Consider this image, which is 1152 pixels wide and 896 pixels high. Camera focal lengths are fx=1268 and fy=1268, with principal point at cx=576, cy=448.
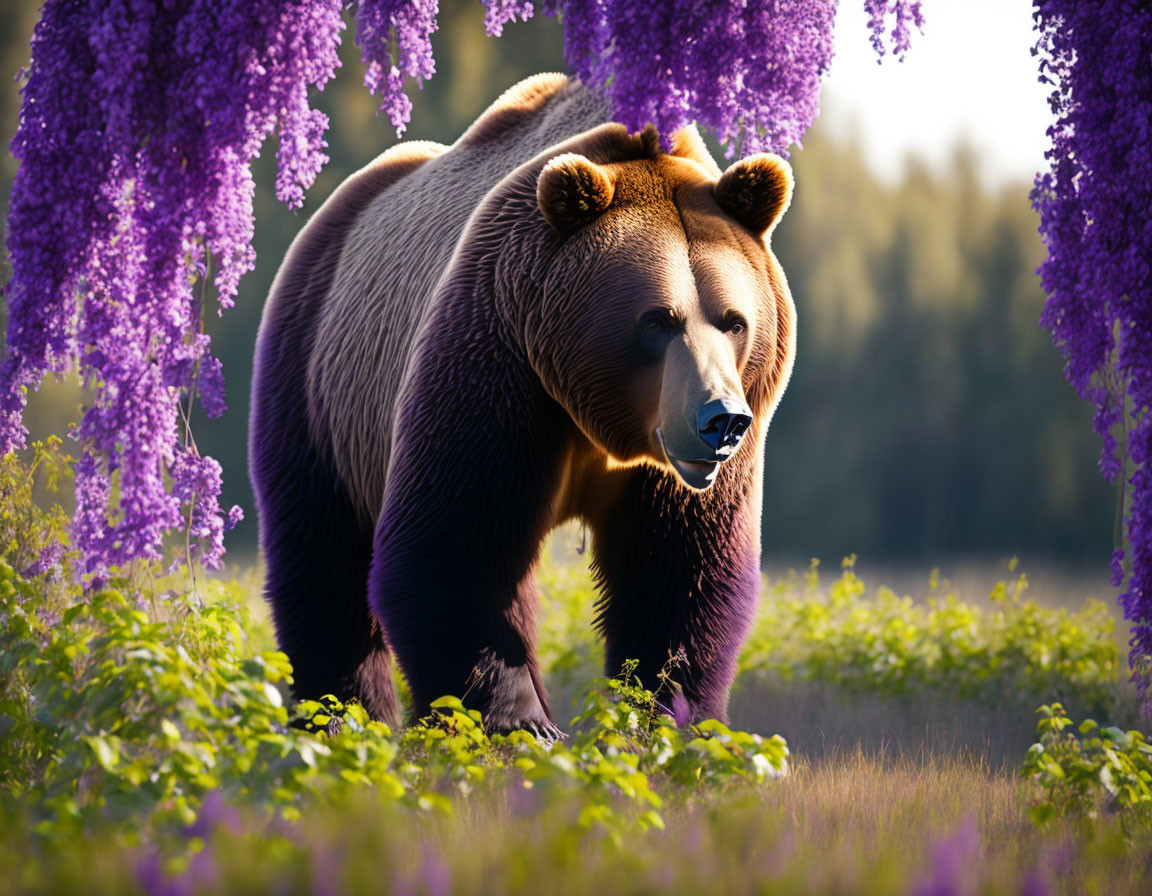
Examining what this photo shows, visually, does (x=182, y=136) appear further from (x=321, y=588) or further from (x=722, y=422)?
(x=722, y=422)

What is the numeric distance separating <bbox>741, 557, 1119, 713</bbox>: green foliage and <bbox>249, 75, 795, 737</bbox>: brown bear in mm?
3266

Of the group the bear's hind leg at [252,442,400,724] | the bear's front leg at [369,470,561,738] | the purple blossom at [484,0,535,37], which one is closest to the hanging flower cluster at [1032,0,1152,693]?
the purple blossom at [484,0,535,37]

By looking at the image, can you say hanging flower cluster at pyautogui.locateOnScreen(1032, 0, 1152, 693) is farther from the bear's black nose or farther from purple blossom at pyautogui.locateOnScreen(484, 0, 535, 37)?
purple blossom at pyautogui.locateOnScreen(484, 0, 535, 37)

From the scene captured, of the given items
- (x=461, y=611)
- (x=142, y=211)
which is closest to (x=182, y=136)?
(x=142, y=211)

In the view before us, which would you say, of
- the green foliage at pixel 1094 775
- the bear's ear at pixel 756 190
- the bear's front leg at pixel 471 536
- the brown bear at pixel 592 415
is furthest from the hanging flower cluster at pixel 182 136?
the green foliage at pixel 1094 775

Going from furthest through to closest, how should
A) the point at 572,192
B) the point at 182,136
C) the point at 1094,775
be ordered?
the point at 182,136
the point at 572,192
the point at 1094,775

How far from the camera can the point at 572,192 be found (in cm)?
429

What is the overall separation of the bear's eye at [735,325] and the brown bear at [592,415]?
0.01 m

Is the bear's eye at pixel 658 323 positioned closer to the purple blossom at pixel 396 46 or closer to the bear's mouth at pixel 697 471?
the bear's mouth at pixel 697 471

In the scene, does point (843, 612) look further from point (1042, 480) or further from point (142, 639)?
point (1042, 480)

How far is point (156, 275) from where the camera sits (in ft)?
16.1

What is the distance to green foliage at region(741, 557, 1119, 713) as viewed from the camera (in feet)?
24.1

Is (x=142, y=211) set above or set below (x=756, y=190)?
below

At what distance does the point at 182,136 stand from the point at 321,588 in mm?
2096
